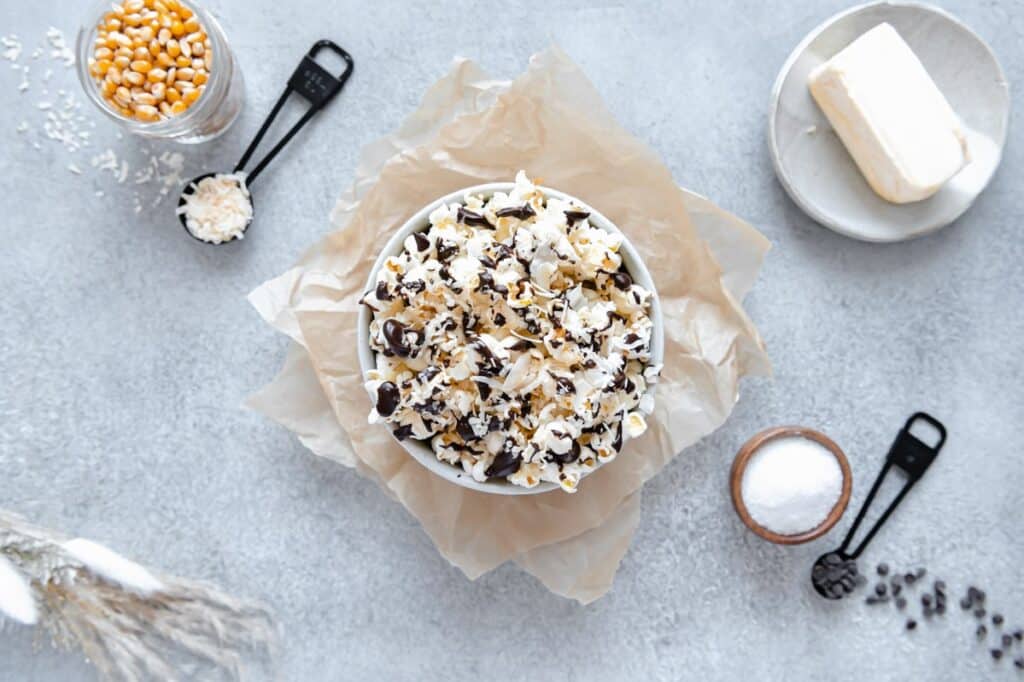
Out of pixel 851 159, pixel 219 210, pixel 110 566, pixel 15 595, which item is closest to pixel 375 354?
pixel 219 210

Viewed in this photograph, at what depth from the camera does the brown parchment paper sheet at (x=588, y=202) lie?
190 cm

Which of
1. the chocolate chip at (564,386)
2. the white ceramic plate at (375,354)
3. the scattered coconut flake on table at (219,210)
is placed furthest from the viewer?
the scattered coconut flake on table at (219,210)

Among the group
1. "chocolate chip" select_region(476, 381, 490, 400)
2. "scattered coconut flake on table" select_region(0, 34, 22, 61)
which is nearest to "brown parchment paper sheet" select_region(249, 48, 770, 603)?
"chocolate chip" select_region(476, 381, 490, 400)

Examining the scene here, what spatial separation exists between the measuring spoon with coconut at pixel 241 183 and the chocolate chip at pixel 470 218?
57 cm

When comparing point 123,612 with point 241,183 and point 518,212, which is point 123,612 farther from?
point 518,212

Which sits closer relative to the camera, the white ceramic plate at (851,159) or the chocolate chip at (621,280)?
the chocolate chip at (621,280)

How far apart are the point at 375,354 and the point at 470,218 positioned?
0.31 metres

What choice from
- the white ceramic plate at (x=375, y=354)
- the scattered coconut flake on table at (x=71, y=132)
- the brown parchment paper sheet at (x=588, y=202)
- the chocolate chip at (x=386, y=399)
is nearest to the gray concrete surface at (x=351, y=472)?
the scattered coconut flake on table at (x=71, y=132)

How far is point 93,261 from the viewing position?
6.82ft

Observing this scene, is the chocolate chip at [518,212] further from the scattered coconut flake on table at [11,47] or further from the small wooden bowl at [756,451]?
the scattered coconut flake on table at [11,47]

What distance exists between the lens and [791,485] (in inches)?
78.0

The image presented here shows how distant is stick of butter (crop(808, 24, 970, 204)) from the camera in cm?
192

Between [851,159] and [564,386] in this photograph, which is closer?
[564,386]

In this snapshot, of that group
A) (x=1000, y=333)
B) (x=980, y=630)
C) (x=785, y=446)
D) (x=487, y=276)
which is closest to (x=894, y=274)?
(x=1000, y=333)
